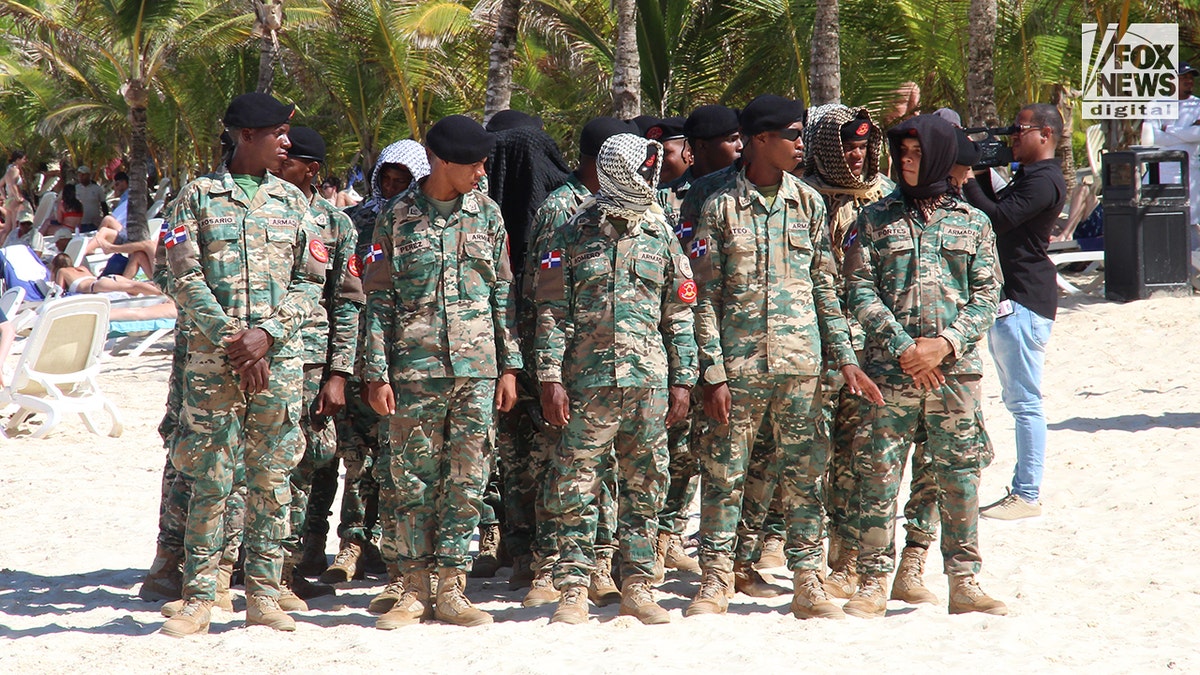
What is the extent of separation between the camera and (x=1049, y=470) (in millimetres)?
7836

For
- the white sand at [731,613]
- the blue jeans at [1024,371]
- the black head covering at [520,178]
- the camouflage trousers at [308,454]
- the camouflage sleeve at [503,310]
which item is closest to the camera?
the white sand at [731,613]

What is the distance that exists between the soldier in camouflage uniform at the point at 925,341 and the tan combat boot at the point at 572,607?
3.54ft

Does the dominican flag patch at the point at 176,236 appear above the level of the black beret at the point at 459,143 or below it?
below

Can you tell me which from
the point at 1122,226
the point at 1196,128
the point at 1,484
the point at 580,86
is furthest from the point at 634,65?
the point at 580,86

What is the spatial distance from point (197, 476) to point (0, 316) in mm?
7718

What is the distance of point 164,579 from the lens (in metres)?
5.51

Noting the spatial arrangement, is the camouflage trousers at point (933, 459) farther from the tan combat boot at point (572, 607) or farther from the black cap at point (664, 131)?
the black cap at point (664, 131)

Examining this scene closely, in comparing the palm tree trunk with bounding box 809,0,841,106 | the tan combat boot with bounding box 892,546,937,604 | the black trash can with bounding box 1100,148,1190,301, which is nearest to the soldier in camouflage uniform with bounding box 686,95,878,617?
the tan combat boot with bounding box 892,546,937,604

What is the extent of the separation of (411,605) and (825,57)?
8797mm

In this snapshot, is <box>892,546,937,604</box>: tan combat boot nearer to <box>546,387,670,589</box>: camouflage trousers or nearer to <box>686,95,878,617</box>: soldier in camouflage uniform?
<box>686,95,878,617</box>: soldier in camouflage uniform

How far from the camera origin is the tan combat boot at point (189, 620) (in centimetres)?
477

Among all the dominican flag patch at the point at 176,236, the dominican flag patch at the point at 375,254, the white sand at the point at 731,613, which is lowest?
the white sand at the point at 731,613

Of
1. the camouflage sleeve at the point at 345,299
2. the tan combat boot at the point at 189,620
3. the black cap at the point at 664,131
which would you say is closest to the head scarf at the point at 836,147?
the black cap at the point at 664,131

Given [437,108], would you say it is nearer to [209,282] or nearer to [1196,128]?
[1196,128]
